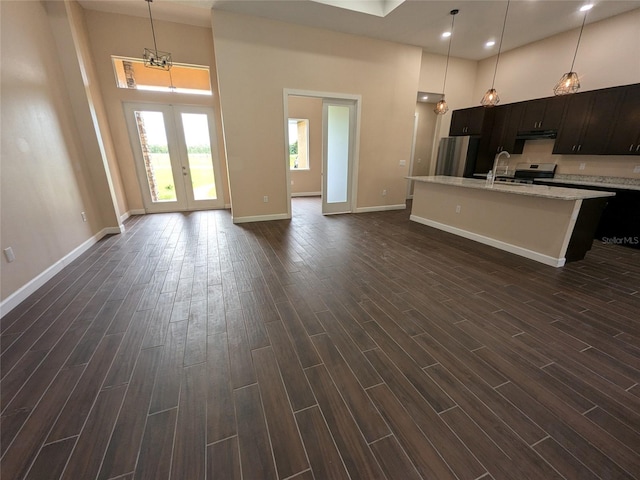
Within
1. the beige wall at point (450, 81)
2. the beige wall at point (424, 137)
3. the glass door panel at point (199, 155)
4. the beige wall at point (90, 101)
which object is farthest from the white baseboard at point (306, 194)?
the beige wall at point (90, 101)

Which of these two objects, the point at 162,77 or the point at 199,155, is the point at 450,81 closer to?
the point at 199,155

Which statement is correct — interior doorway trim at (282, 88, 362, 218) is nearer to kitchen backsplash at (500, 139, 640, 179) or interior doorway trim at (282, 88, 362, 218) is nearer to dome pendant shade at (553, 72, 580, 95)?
dome pendant shade at (553, 72, 580, 95)

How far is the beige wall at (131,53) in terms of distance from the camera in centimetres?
461

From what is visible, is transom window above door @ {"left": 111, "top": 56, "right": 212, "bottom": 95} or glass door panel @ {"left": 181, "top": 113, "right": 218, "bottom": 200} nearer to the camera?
transom window above door @ {"left": 111, "top": 56, "right": 212, "bottom": 95}

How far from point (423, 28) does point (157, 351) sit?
6.40 metres

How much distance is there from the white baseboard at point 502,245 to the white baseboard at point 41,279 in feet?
18.8

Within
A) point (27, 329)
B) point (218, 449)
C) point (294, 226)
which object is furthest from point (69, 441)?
point (294, 226)

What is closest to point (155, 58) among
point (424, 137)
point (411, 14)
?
point (411, 14)

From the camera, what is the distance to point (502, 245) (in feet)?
12.5

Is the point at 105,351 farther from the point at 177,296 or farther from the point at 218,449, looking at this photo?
the point at 218,449

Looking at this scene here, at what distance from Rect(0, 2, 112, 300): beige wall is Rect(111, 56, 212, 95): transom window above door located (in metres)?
1.57

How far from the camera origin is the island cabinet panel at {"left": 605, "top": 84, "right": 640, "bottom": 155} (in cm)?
403

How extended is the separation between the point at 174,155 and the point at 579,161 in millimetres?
8359

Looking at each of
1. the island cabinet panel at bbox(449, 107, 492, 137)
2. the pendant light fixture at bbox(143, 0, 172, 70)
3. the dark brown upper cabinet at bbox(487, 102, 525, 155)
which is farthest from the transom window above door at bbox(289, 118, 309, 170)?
the dark brown upper cabinet at bbox(487, 102, 525, 155)
